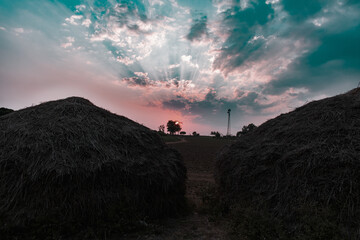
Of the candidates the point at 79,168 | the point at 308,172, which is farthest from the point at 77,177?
the point at 308,172

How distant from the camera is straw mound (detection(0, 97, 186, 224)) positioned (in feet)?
11.4

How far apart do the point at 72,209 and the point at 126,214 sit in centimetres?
110

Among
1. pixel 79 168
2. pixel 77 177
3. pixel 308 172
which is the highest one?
pixel 308 172

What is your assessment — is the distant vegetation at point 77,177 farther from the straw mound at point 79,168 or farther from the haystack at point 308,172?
the haystack at point 308,172

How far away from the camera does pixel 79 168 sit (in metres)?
3.80

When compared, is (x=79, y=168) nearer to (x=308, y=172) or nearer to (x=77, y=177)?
(x=77, y=177)

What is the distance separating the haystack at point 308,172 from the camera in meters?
3.07

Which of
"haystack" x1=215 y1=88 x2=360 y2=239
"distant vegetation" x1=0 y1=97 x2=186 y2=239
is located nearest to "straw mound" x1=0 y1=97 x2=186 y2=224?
"distant vegetation" x1=0 y1=97 x2=186 y2=239

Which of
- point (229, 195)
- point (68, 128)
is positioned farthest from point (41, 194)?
point (229, 195)

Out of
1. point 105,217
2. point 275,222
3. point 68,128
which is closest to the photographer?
point 275,222

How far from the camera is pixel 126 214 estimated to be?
4.01m

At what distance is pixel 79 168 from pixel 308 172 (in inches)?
189

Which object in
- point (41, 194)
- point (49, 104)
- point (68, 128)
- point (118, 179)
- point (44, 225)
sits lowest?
point (44, 225)

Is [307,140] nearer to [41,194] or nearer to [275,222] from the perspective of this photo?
[275,222]
